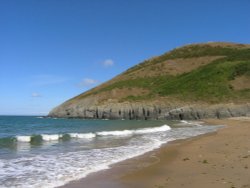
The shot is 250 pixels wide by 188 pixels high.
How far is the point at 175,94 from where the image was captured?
3270 inches

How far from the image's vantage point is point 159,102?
8069cm

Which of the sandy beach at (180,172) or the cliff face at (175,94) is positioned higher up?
the cliff face at (175,94)

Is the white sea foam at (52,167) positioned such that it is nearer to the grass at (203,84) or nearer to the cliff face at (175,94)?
the cliff face at (175,94)

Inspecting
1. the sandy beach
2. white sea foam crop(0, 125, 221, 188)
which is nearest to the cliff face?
the sandy beach

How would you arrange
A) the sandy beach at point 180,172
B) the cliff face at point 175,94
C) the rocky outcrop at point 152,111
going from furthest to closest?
the cliff face at point 175,94 → the rocky outcrop at point 152,111 → the sandy beach at point 180,172

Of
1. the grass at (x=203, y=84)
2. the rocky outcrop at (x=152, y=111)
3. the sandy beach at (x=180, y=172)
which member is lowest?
the sandy beach at (x=180, y=172)

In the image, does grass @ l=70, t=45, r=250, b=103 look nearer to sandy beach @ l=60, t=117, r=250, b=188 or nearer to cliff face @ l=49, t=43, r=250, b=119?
cliff face @ l=49, t=43, r=250, b=119

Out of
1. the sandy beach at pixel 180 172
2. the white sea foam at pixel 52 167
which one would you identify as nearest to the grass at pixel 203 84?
the sandy beach at pixel 180 172

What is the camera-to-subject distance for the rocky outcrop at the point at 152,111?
6662cm

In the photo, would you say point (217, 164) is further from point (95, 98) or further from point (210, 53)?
point (210, 53)

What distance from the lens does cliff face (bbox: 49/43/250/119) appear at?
71838 mm

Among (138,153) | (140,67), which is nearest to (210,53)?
(140,67)

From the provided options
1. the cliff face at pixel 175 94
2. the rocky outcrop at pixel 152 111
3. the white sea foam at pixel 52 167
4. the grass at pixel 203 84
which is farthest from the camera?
the grass at pixel 203 84

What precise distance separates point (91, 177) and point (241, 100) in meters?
61.4
